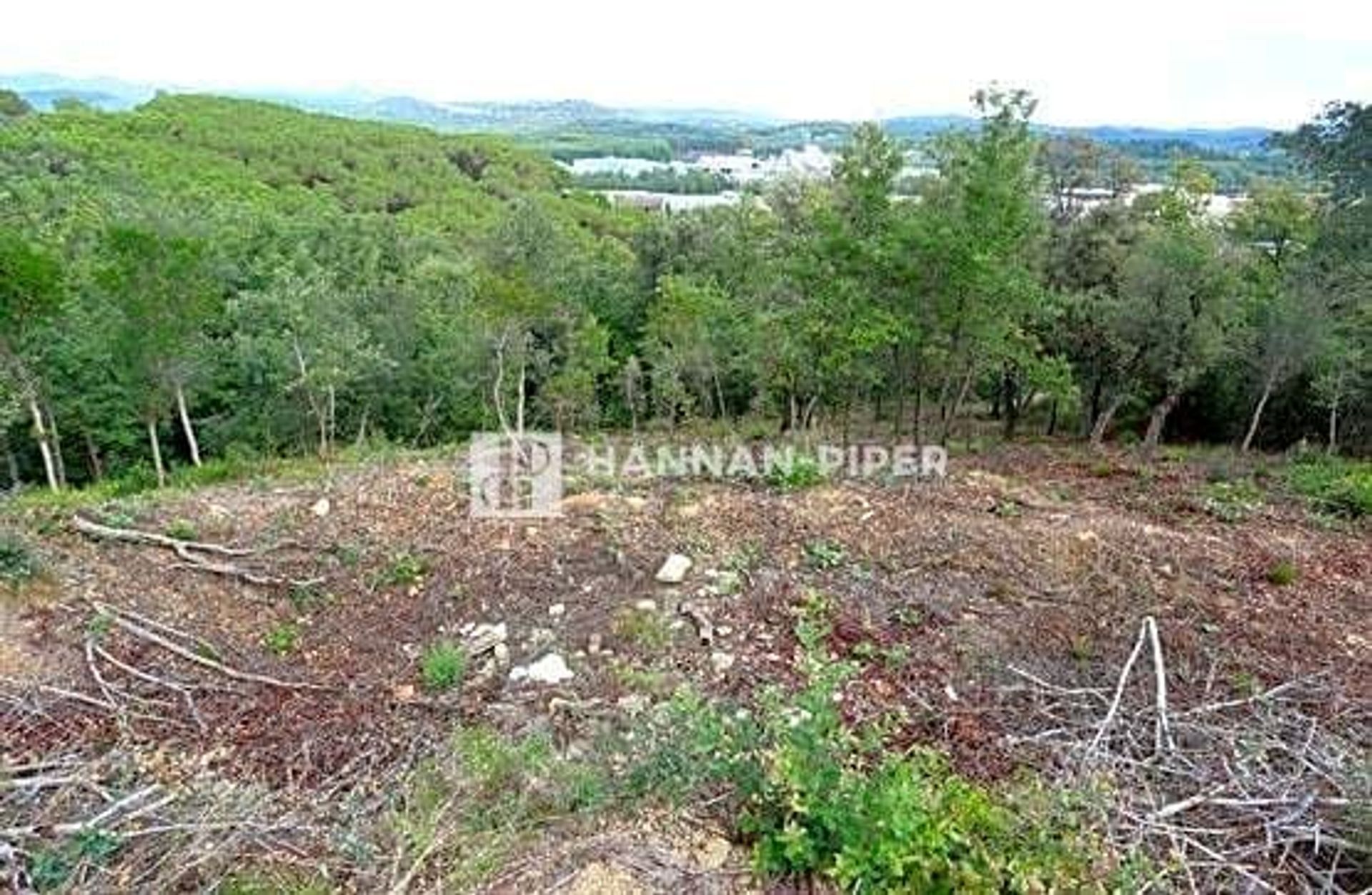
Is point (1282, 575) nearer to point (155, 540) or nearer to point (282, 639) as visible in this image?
point (282, 639)

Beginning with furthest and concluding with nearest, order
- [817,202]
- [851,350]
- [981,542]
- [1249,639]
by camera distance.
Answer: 1. [817,202]
2. [851,350]
3. [981,542]
4. [1249,639]

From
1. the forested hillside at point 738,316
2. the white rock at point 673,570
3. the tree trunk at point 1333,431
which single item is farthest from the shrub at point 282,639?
the tree trunk at point 1333,431

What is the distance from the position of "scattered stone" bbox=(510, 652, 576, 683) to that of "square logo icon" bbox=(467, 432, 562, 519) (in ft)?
4.79

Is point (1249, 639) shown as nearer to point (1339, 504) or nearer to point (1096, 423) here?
point (1339, 504)

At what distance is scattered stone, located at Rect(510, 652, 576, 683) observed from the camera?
4.13m

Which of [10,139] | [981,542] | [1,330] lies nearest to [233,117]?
[10,139]

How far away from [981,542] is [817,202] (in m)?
5.74

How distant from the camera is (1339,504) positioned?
23.1ft

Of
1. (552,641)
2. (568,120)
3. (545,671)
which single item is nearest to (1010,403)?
(552,641)

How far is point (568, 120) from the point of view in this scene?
336 ft

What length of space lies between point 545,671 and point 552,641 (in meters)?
0.25

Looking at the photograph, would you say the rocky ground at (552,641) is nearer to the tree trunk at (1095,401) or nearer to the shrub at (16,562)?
the shrub at (16,562)

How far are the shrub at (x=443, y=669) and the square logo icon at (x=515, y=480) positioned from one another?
55.0 inches

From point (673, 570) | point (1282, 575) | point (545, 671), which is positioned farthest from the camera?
point (1282, 575)
